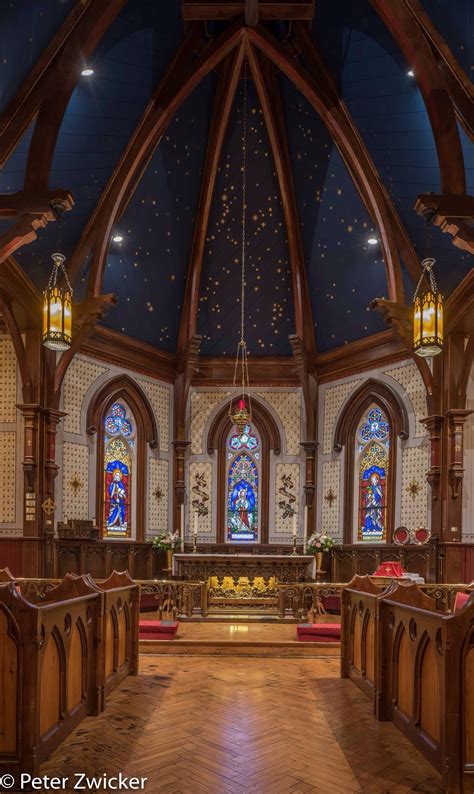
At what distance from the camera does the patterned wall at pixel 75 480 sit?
1230cm

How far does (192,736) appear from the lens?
5.08 metres

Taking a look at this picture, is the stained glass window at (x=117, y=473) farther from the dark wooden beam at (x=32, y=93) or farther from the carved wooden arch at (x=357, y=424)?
the dark wooden beam at (x=32, y=93)

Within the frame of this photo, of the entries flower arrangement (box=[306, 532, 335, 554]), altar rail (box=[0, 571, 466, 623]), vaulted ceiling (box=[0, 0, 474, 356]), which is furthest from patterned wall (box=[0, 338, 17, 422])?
flower arrangement (box=[306, 532, 335, 554])

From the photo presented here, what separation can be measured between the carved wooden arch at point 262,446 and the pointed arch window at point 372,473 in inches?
78.5

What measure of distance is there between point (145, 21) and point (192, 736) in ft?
31.4

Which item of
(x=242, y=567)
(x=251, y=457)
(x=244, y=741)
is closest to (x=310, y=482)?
(x=251, y=457)

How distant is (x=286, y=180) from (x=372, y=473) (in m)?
6.22

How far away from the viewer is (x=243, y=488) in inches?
594

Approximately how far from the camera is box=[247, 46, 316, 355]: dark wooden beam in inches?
485

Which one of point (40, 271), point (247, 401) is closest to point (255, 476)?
point (247, 401)

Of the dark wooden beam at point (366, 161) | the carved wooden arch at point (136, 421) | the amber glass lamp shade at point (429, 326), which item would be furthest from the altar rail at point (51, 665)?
the dark wooden beam at point (366, 161)

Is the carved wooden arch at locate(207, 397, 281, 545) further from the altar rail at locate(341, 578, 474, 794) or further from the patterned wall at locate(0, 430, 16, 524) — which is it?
the altar rail at locate(341, 578, 474, 794)

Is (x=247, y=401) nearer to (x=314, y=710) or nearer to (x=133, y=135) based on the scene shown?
(x=133, y=135)

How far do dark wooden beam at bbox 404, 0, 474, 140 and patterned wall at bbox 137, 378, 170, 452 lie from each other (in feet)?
28.0
